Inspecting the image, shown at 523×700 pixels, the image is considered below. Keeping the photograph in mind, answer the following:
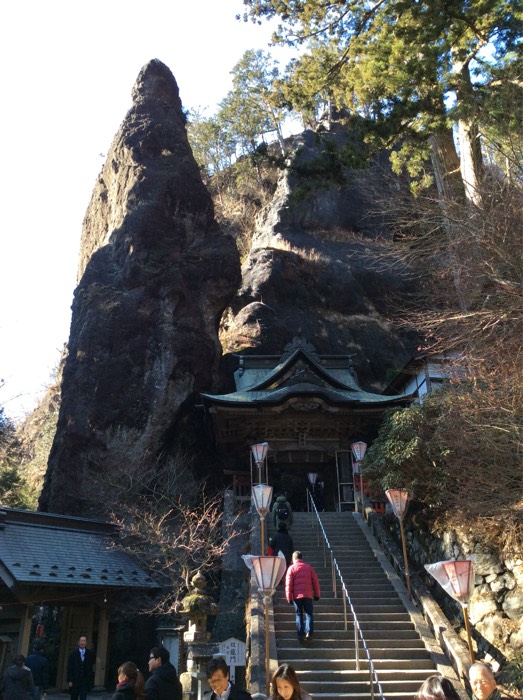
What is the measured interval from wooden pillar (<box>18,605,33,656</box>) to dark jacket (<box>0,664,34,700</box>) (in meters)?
3.90

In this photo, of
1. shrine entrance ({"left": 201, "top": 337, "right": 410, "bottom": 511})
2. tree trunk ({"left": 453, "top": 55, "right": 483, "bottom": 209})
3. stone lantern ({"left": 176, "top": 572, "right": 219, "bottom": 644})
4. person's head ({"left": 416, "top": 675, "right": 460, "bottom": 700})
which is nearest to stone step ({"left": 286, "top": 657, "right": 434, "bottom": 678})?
stone lantern ({"left": 176, "top": 572, "right": 219, "bottom": 644})

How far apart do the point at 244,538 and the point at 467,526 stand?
6376mm

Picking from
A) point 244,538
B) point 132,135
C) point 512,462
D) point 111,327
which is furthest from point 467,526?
point 132,135

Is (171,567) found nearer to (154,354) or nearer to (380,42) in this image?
(154,354)

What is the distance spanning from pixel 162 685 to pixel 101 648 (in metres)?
7.65

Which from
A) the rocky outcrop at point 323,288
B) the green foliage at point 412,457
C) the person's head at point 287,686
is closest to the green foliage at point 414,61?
the green foliage at point 412,457

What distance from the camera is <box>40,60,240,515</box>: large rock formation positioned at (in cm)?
1789

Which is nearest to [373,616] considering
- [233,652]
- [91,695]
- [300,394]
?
[233,652]

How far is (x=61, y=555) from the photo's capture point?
41.0ft

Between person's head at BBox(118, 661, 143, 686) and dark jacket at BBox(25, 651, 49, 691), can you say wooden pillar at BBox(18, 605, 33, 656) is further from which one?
person's head at BBox(118, 661, 143, 686)

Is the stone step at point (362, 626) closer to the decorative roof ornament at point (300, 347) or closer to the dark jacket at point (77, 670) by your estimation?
the dark jacket at point (77, 670)

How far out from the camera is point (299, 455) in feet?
64.2

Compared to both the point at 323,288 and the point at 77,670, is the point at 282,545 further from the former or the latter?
the point at 323,288

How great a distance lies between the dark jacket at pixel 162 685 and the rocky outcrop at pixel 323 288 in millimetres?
20217
